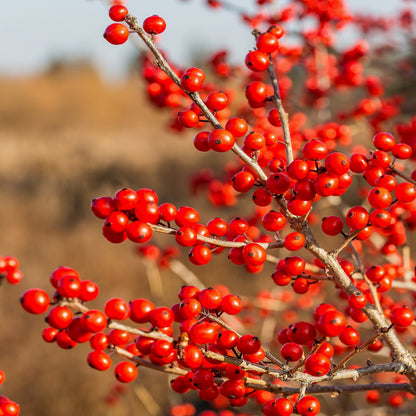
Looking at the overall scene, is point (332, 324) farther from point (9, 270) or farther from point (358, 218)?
point (9, 270)

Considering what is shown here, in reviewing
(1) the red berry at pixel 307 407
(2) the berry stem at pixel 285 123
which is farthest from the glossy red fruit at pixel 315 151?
(1) the red berry at pixel 307 407

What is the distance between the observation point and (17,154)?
1544 centimetres

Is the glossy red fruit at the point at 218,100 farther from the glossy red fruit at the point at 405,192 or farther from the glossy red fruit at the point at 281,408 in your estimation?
the glossy red fruit at the point at 281,408

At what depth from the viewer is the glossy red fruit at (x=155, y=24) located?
1.29 meters

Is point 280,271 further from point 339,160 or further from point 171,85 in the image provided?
point 171,85

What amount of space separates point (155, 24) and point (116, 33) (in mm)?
108

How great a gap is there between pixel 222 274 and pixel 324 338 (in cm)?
693

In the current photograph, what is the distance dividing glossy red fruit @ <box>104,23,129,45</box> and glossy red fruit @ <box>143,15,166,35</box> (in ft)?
0.21

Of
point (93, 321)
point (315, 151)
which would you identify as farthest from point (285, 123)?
point (93, 321)

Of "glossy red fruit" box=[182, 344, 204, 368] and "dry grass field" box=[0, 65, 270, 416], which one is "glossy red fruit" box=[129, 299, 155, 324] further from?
"dry grass field" box=[0, 65, 270, 416]

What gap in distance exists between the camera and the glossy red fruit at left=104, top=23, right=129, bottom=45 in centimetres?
127

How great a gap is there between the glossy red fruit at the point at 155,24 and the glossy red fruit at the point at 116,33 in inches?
2.5

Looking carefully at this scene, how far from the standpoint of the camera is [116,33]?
4.17 feet

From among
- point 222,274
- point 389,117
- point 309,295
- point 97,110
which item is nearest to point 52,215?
point 222,274
